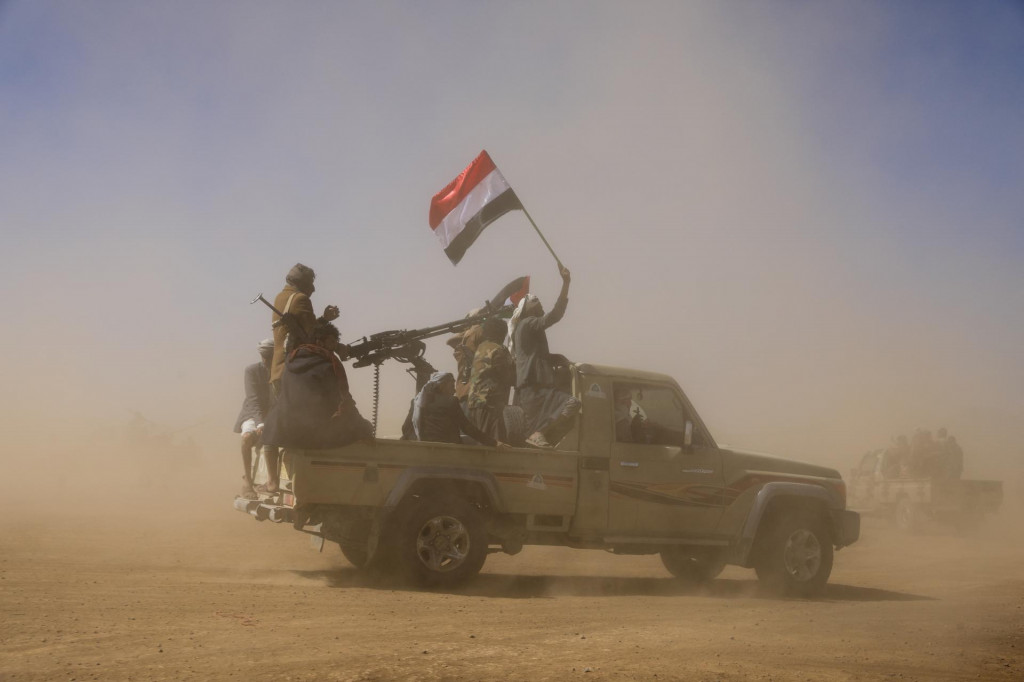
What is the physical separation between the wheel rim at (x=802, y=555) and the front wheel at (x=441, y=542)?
3.42m

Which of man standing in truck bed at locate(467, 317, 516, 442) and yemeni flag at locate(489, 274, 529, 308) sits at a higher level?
yemeni flag at locate(489, 274, 529, 308)

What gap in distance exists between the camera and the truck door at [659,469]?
401 inches

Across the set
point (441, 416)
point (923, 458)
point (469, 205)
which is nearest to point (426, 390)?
point (441, 416)

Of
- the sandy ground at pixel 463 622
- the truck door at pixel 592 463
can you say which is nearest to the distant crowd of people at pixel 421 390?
the truck door at pixel 592 463

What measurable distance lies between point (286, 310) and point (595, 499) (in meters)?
3.36

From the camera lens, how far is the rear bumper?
36.7ft

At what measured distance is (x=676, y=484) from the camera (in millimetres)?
10445

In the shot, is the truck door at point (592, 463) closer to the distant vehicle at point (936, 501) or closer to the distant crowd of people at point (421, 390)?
the distant crowd of people at point (421, 390)

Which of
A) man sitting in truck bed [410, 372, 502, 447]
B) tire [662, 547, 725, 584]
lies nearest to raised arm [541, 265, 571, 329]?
man sitting in truck bed [410, 372, 502, 447]

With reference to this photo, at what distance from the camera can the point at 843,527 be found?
1120 centimetres

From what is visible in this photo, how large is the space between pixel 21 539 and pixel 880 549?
553 inches

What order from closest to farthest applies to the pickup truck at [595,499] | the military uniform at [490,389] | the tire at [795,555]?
the pickup truck at [595,499] → the military uniform at [490,389] → the tire at [795,555]

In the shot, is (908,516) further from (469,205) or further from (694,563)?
(469,205)

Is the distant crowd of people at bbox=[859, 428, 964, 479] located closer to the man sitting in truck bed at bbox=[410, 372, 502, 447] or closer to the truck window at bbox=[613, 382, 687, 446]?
the truck window at bbox=[613, 382, 687, 446]
